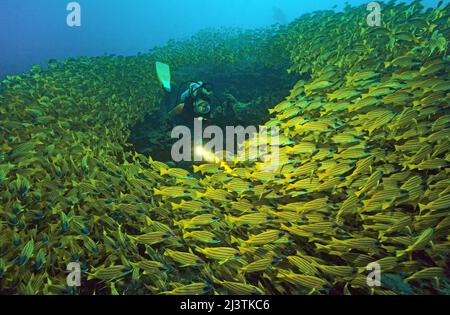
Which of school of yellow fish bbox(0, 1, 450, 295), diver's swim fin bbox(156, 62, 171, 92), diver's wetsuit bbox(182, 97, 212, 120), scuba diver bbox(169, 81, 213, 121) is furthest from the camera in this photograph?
diver's swim fin bbox(156, 62, 171, 92)

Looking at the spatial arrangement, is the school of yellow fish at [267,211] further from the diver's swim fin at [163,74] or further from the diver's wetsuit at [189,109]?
the diver's swim fin at [163,74]

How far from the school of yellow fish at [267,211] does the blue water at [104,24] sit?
28.1 metres

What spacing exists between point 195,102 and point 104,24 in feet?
219

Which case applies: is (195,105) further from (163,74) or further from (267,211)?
(267,211)

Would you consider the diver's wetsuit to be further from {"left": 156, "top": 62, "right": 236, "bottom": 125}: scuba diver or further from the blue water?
the blue water

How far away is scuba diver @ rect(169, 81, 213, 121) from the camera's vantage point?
6.48 meters

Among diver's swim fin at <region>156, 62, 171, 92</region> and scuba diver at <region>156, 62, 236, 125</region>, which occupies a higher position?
diver's swim fin at <region>156, 62, 171, 92</region>

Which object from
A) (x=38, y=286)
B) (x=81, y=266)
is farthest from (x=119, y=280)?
(x=38, y=286)

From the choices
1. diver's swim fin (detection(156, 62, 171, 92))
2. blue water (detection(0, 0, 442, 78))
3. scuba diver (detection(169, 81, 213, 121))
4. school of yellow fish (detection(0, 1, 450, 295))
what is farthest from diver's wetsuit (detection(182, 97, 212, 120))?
blue water (detection(0, 0, 442, 78))

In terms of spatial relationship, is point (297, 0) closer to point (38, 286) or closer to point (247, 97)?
point (247, 97)

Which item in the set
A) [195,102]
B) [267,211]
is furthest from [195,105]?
[267,211]

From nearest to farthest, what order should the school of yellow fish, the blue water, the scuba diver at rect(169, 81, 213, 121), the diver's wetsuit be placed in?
the school of yellow fish
the scuba diver at rect(169, 81, 213, 121)
the diver's wetsuit
the blue water

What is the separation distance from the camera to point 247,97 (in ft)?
30.9

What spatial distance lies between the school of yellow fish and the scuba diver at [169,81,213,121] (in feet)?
6.22
